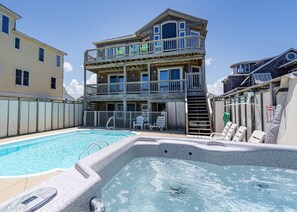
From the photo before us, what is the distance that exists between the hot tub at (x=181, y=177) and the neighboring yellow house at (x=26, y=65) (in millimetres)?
14174

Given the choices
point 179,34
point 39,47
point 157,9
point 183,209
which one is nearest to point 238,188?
point 183,209

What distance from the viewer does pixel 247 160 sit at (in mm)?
4156

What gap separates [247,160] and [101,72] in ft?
51.8

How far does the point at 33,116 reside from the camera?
10.5m

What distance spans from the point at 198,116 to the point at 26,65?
15.5 meters

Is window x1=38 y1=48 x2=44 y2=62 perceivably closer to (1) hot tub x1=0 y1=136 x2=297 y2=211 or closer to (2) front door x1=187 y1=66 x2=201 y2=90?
(2) front door x1=187 y1=66 x2=201 y2=90

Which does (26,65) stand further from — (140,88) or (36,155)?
(36,155)

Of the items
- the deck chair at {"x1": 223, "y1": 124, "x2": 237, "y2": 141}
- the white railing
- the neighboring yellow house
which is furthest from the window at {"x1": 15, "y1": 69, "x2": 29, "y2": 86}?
the deck chair at {"x1": 223, "y1": 124, "x2": 237, "y2": 141}

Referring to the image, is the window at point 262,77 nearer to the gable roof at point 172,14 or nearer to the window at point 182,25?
the gable roof at point 172,14

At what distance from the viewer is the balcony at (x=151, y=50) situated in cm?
1211

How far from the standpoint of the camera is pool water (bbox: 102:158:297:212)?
277 centimetres

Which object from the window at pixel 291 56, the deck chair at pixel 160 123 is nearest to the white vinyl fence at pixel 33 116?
the deck chair at pixel 160 123

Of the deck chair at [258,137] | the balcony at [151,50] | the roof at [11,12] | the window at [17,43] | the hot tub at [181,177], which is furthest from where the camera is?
the window at [17,43]

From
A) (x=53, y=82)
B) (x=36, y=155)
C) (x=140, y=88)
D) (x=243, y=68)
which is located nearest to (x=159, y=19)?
(x=140, y=88)
